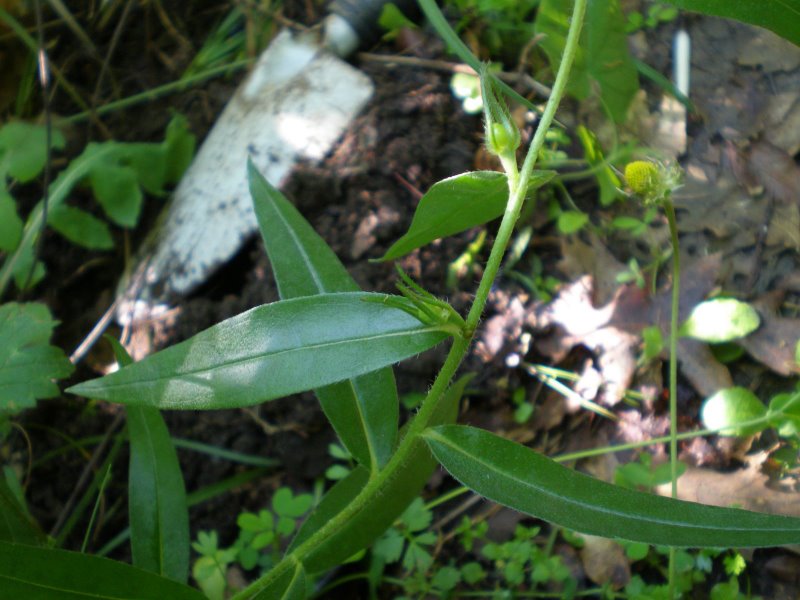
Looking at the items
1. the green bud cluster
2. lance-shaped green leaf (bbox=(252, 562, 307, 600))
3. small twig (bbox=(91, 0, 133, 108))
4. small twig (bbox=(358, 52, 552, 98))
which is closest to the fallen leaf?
small twig (bbox=(358, 52, 552, 98))

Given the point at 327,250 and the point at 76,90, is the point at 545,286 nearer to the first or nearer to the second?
the point at 327,250

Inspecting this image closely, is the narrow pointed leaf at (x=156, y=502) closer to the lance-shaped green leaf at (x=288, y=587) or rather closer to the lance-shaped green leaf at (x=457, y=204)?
the lance-shaped green leaf at (x=288, y=587)

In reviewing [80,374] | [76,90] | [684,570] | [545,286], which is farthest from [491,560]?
[76,90]

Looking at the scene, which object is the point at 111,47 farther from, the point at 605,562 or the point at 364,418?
the point at 605,562

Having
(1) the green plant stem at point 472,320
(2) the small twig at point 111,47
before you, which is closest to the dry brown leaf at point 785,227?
(1) the green plant stem at point 472,320

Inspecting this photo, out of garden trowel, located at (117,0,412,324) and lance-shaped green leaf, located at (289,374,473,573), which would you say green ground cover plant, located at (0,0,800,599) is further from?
garden trowel, located at (117,0,412,324)

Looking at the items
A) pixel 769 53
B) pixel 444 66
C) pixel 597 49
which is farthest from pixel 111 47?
pixel 769 53
